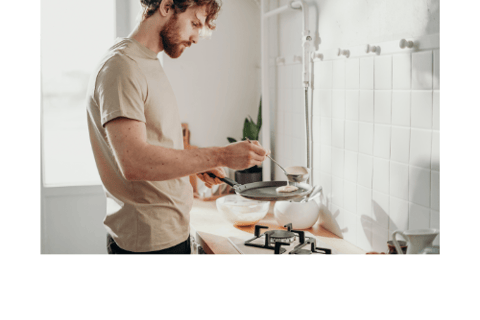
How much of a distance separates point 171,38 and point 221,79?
52 centimetres

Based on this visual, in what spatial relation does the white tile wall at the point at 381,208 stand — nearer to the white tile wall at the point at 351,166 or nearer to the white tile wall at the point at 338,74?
the white tile wall at the point at 351,166

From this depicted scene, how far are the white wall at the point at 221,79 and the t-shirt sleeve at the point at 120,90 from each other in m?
0.63

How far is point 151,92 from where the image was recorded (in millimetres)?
1013

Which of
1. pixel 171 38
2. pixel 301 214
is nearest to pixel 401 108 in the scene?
pixel 301 214

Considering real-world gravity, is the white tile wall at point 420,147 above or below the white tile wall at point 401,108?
below

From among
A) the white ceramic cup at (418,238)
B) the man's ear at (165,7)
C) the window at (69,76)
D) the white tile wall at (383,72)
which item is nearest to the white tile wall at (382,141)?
the white tile wall at (383,72)

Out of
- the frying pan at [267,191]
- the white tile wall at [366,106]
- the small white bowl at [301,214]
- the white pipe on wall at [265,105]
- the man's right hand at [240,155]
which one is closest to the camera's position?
the man's right hand at [240,155]

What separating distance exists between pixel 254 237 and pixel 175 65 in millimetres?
710

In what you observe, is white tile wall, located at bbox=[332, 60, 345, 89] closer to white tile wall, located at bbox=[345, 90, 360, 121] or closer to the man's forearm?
white tile wall, located at bbox=[345, 90, 360, 121]

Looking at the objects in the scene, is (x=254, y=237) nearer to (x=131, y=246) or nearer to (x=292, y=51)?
(x=131, y=246)

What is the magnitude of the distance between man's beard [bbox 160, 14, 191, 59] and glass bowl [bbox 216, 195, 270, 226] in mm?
610

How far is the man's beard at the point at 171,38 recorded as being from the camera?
110 centimetres

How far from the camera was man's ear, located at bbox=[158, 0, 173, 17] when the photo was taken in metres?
1.07
